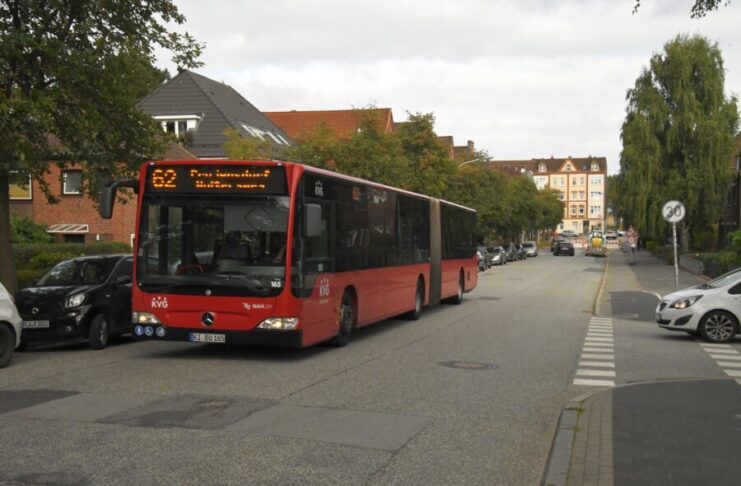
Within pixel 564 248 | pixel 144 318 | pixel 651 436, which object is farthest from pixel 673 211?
pixel 564 248

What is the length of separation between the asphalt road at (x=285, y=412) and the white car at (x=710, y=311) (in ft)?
9.45

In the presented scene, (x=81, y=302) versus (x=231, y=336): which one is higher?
(x=81, y=302)

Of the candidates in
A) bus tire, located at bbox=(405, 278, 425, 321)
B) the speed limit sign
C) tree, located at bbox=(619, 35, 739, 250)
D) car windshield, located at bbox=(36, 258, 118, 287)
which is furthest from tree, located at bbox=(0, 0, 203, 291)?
tree, located at bbox=(619, 35, 739, 250)

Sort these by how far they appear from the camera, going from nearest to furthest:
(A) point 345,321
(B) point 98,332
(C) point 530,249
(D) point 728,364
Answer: (D) point 728,364 < (B) point 98,332 < (A) point 345,321 < (C) point 530,249

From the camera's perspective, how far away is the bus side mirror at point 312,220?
38.0 feet

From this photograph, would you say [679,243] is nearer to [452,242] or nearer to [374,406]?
[452,242]

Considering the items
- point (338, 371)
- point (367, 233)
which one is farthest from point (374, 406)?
point (367, 233)

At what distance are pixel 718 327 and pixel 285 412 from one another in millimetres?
10265

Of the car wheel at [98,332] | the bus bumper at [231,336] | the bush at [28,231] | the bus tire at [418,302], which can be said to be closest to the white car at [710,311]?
the bus tire at [418,302]

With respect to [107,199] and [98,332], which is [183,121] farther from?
[107,199]

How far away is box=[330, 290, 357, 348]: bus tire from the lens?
13367 mm

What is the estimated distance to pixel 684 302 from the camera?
15.6 m

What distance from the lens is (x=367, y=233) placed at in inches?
575

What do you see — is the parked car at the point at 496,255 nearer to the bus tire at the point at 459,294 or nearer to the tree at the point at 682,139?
the tree at the point at 682,139
